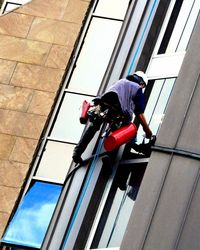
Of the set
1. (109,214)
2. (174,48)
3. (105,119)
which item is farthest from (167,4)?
(109,214)

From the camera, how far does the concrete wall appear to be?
31.3ft

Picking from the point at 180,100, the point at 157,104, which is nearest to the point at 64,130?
the point at 157,104

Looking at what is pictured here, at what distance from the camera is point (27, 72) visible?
17531 millimetres

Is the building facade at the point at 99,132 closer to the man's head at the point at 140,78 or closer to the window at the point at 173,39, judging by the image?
the window at the point at 173,39

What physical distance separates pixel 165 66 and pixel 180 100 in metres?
2.80

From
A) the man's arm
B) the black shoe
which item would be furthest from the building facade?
the man's arm

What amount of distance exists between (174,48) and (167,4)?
0.98 metres

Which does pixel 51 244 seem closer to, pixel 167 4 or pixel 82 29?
pixel 167 4

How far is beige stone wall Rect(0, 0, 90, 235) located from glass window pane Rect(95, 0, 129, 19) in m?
0.35

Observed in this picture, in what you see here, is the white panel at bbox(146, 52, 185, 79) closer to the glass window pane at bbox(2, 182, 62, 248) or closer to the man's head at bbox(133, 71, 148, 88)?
the man's head at bbox(133, 71, 148, 88)

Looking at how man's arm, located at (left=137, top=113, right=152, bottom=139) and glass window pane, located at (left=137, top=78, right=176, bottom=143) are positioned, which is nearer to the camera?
man's arm, located at (left=137, top=113, right=152, bottom=139)

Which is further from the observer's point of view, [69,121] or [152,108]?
[69,121]

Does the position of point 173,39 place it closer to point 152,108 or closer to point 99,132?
point 152,108

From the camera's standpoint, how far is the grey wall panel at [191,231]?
9.43m
